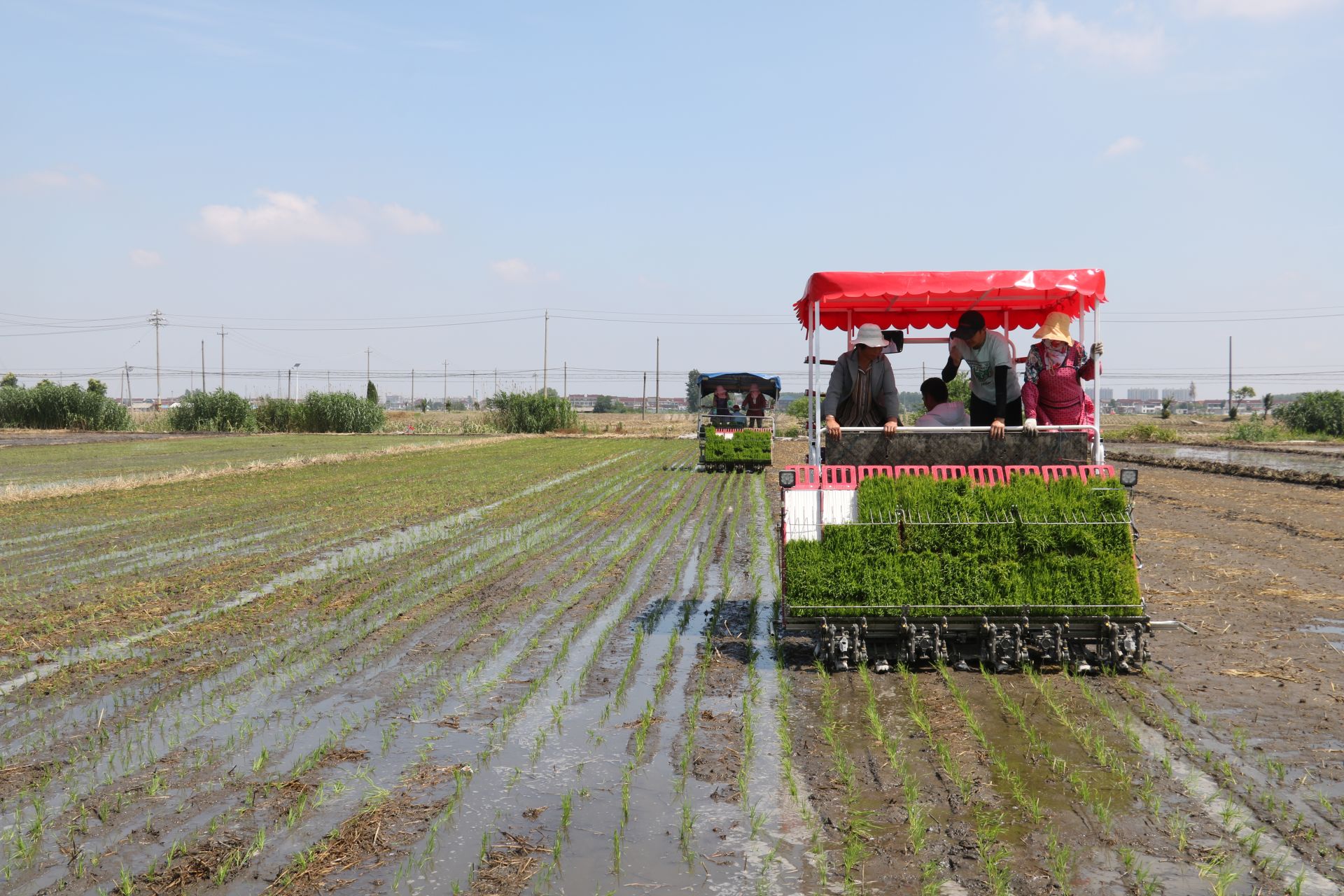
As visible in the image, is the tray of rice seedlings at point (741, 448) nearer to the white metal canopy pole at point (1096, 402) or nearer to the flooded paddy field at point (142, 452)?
the flooded paddy field at point (142, 452)

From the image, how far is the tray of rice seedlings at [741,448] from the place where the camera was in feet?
85.8

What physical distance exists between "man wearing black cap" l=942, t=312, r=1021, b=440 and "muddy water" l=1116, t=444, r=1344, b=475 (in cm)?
1989

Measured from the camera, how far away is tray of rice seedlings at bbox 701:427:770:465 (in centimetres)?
2616

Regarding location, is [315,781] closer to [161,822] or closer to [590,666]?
[161,822]

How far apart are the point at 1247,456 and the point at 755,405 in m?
16.8

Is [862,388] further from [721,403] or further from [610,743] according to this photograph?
[721,403]

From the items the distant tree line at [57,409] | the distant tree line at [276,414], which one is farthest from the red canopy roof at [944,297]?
the distant tree line at [57,409]

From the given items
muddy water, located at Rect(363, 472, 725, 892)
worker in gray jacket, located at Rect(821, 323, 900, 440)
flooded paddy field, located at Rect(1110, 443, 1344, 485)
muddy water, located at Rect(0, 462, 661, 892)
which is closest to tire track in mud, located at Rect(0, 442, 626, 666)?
muddy water, located at Rect(0, 462, 661, 892)

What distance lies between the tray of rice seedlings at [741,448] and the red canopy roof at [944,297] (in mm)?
17086

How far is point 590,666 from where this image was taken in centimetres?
711

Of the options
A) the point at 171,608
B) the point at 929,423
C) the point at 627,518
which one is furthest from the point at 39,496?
the point at 929,423

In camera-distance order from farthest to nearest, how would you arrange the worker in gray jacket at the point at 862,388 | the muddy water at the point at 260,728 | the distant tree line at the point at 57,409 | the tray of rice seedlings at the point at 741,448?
1. the distant tree line at the point at 57,409
2. the tray of rice seedlings at the point at 741,448
3. the worker in gray jacket at the point at 862,388
4. the muddy water at the point at 260,728

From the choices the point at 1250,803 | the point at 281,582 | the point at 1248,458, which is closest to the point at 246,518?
the point at 281,582

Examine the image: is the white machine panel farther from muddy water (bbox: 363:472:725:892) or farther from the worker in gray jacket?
muddy water (bbox: 363:472:725:892)
